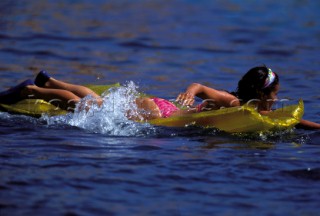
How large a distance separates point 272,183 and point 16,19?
9.95 m

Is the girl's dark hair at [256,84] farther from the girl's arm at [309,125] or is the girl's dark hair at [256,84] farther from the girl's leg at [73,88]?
the girl's leg at [73,88]

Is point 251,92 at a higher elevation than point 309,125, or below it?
higher

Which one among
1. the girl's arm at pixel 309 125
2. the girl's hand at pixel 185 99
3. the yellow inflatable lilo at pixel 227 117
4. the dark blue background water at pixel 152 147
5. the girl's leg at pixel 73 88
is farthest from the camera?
the girl's arm at pixel 309 125

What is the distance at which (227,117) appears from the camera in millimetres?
6953

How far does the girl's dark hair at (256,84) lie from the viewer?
7133 millimetres

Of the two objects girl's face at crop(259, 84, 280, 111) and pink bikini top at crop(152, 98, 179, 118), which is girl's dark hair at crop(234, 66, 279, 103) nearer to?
girl's face at crop(259, 84, 280, 111)

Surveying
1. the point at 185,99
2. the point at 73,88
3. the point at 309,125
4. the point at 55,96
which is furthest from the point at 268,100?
the point at 55,96

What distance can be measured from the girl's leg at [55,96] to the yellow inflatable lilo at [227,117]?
0.16 feet

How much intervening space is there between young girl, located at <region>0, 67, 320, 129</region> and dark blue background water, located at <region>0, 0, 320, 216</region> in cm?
23

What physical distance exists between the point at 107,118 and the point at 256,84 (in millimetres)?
1467

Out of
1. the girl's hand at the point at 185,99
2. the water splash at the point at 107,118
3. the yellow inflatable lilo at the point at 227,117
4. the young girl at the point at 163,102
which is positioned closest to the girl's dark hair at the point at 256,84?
the young girl at the point at 163,102

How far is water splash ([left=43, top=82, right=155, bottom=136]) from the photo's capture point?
6.96 metres

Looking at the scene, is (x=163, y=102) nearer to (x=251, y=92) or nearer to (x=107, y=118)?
(x=107, y=118)

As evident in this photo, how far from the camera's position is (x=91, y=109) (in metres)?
7.02
